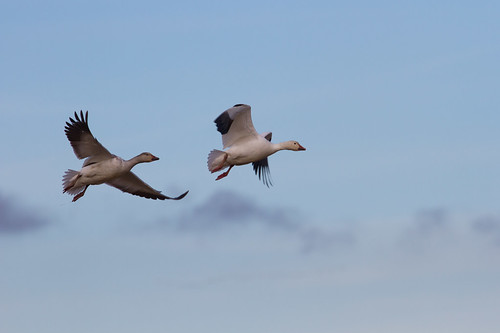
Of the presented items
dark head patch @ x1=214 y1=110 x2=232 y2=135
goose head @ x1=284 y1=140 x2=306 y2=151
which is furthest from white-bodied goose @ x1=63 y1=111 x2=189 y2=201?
goose head @ x1=284 y1=140 x2=306 y2=151

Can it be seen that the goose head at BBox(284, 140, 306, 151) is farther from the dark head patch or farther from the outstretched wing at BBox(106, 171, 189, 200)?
the outstretched wing at BBox(106, 171, 189, 200)

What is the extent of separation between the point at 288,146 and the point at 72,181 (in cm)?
594

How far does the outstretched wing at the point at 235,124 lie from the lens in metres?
32.9

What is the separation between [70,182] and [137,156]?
189 centimetres

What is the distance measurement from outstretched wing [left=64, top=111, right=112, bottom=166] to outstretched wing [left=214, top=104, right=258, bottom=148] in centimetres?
297

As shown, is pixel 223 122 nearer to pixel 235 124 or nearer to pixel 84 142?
pixel 235 124

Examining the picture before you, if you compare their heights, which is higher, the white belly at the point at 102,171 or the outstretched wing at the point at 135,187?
the outstretched wing at the point at 135,187

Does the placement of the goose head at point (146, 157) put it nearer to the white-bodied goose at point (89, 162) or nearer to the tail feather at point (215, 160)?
the white-bodied goose at point (89, 162)

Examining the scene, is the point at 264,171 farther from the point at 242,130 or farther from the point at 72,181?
the point at 72,181

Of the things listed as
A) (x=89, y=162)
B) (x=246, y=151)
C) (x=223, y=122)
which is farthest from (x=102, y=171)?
(x=246, y=151)

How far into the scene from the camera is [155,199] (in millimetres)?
35344

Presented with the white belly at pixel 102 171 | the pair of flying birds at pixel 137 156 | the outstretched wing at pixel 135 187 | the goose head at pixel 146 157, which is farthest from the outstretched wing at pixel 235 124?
the white belly at pixel 102 171

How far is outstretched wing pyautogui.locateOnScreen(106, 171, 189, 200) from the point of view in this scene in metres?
34.5

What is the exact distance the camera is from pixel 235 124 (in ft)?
109
